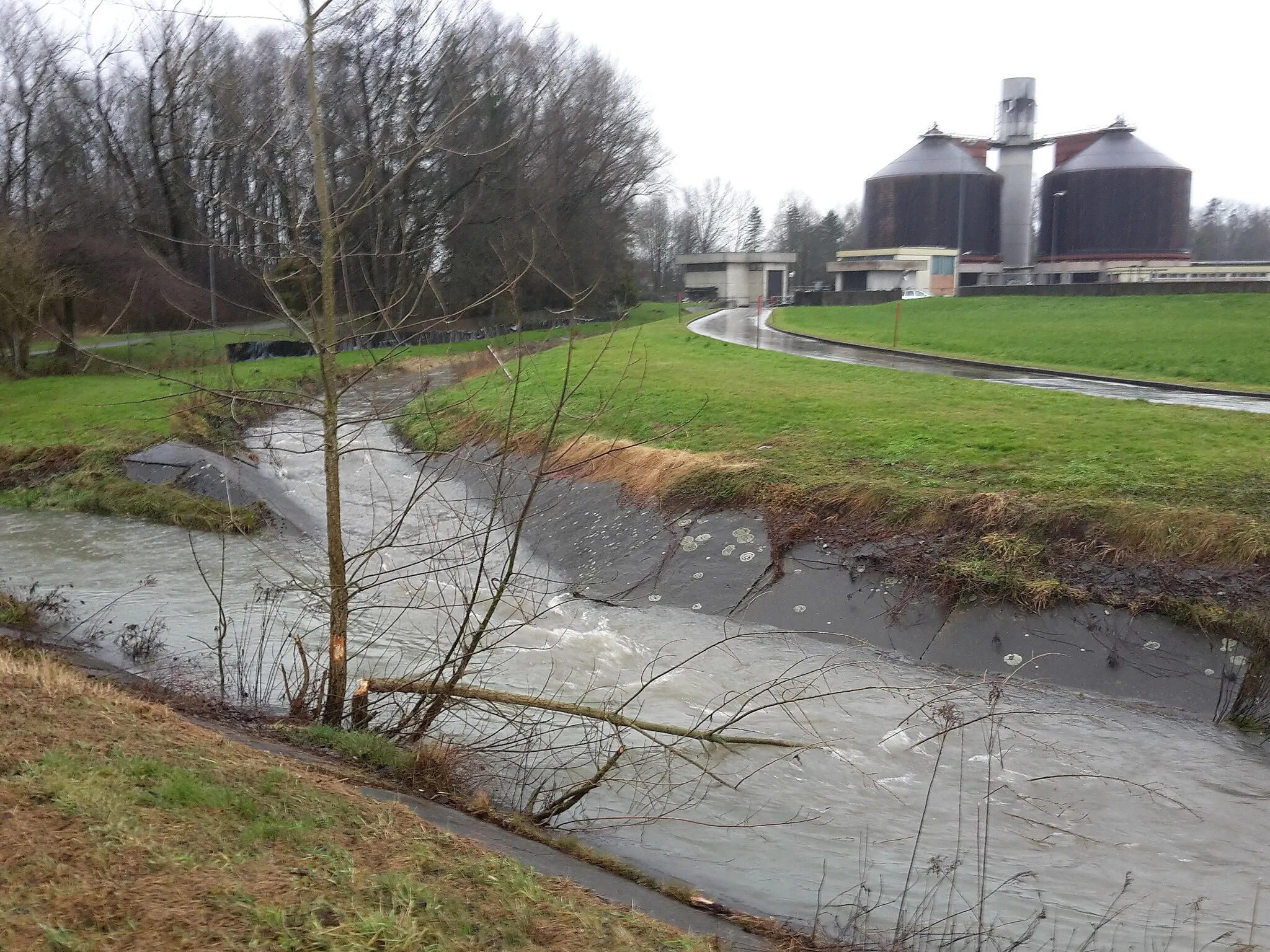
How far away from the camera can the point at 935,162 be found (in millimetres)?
76312

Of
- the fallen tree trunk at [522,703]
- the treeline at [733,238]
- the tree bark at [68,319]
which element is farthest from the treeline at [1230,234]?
the fallen tree trunk at [522,703]

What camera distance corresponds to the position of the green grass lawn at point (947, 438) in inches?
473

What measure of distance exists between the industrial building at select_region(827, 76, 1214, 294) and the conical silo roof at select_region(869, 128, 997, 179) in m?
0.09

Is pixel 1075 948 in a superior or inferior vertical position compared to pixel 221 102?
inferior

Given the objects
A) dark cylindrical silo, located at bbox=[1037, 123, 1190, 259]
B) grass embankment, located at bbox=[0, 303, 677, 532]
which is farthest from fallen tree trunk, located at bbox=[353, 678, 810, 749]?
dark cylindrical silo, located at bbox=[1037, 123, 1190, 259]

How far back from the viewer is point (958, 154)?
76750 millimetres

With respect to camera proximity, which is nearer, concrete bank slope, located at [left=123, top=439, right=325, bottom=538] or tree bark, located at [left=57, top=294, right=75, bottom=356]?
concrete bank slope, located at [left=123, top=439, right=325, bottom=538]

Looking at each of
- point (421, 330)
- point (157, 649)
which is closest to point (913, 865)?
→ point (421, 330)

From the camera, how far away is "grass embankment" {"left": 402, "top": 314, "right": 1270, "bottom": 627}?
37.0 feet

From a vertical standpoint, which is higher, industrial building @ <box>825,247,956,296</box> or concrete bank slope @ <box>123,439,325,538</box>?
industrial building @ <box>825,247,956,296</box>

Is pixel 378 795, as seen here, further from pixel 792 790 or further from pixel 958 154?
pixel 958 154

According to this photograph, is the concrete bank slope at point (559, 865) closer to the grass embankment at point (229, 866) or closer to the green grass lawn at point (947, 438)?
the grass embankment at point (229, 866)

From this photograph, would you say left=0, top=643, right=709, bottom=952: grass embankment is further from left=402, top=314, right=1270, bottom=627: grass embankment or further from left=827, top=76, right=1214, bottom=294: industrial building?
left=827, top=76, right=1214, bottom=294: industrial building

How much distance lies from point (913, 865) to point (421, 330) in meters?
4.92
